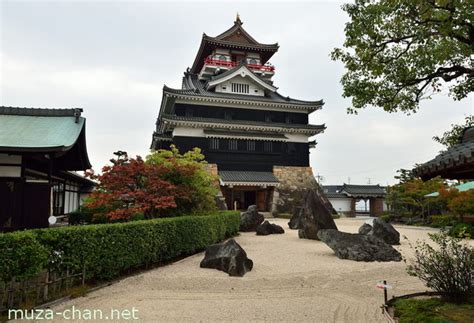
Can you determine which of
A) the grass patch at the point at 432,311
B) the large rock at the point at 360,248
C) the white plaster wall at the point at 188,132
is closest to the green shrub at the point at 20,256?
the grass patch at the point at 432,311

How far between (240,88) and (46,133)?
24.4 m

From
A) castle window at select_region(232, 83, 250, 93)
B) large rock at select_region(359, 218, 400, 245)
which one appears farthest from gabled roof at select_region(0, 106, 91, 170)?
castle window at select_region(232, 83, 250, 93)

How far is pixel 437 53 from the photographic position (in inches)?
260

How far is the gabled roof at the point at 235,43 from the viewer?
3619 cm

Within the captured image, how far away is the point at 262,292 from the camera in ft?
22.5

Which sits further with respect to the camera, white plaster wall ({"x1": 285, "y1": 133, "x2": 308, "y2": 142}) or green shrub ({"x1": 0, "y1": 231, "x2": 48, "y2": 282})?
white plaster wall ({"x1": 285, "y1": 133, "x2": 308, "y2": 142})

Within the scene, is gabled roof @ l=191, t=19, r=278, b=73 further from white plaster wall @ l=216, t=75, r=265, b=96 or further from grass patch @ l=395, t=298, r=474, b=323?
grass patch @ l=395, t=298, r=474, b=323

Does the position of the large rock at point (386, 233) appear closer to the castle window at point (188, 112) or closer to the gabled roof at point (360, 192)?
the castle window at point (188, 112)

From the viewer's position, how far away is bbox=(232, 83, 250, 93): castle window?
110ft

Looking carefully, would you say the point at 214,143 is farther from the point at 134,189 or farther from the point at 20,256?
the point at 20,256

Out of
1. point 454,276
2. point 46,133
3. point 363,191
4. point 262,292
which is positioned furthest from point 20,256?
Result: point 363,191

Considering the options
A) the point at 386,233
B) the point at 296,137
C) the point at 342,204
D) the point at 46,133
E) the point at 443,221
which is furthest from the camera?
the point at 342,204

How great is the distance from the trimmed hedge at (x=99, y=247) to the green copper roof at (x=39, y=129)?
3.75 m

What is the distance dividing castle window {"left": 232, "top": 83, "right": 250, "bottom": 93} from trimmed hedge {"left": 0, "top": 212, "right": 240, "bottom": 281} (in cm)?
2400
